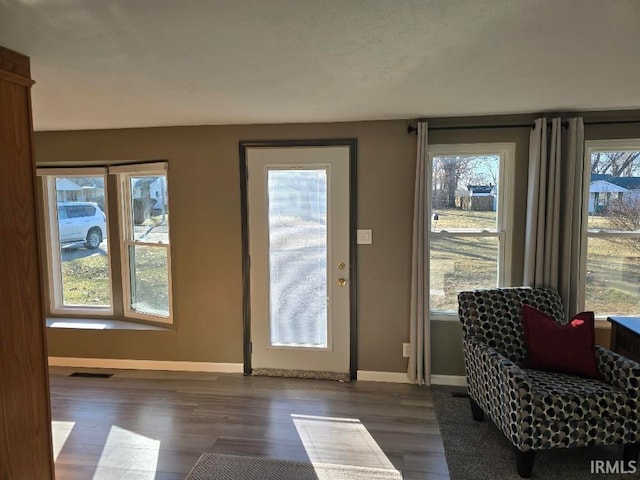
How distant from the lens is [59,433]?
2.83m

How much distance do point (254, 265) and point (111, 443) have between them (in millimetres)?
1640

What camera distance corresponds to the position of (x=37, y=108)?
9.43ft

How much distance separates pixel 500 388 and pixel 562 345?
0.51 m

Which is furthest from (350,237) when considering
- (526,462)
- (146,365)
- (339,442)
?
(146,365)

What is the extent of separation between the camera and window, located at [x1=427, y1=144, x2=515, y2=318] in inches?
132

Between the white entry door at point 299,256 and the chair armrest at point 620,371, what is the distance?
1.80 meters

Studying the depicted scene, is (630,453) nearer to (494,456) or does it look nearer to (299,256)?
(494,456)

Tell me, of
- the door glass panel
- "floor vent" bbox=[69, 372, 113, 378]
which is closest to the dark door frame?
the door glass panel

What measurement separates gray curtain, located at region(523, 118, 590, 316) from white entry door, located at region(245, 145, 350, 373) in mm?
1405

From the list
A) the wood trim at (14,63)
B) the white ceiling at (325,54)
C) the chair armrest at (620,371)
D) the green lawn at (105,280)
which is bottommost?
the chair armrest at (620,371)

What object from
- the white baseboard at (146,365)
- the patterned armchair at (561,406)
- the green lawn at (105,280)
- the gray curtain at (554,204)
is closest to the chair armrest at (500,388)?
the patterned armchair at (561,406)

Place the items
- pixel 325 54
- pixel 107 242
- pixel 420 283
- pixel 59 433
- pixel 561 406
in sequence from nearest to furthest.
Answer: pixel 325 54 < pixel 561 406 < pixel 59 433 < pixel 420 283 < pixel 107 242

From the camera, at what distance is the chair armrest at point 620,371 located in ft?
7.54

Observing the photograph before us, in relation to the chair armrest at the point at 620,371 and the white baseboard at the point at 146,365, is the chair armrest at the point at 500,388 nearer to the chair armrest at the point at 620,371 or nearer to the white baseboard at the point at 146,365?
the chair armrest at the point at 620,371
